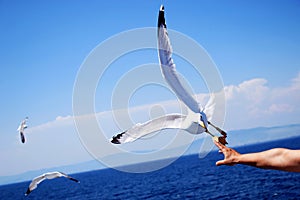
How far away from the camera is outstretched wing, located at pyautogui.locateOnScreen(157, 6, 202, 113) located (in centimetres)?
374

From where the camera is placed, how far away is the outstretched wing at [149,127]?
134 inches

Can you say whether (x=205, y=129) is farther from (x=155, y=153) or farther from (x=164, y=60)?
(x=155, y=153)

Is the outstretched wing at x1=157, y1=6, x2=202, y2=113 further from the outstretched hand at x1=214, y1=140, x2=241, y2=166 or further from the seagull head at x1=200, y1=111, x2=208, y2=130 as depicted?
the outstretched hand at x1=214, y1=140, x2=241, y2=166

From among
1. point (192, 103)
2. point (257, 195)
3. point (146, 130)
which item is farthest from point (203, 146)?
point (257, 195)

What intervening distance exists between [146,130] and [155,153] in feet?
6.32

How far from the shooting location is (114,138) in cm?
334

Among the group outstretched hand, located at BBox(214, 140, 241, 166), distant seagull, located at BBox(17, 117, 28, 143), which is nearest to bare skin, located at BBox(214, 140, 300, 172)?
outstretched hand, located at BBox(214, 140, 241, 166)

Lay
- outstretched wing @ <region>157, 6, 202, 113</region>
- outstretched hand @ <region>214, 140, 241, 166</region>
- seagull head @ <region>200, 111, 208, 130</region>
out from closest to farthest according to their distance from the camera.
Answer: outstretched hand @ <region>214, 140, 241, 166</region> → seagull head @ <region>200, 111, 208, 130</region> → outstretched wing @ <region>157, 6, 202, 113</region>

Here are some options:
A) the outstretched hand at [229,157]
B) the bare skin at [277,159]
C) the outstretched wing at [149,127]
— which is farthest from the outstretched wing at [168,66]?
the bare skin at [277,159]

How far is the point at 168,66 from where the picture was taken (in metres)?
3.88

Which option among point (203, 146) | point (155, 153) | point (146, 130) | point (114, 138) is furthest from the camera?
point (155, 153)

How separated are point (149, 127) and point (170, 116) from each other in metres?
0.27

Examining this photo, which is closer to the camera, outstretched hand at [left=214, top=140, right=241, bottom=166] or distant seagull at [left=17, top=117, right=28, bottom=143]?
outstretched hand at [left=214, top=140, right=241, bottom=166]

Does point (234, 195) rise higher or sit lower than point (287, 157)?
lower
